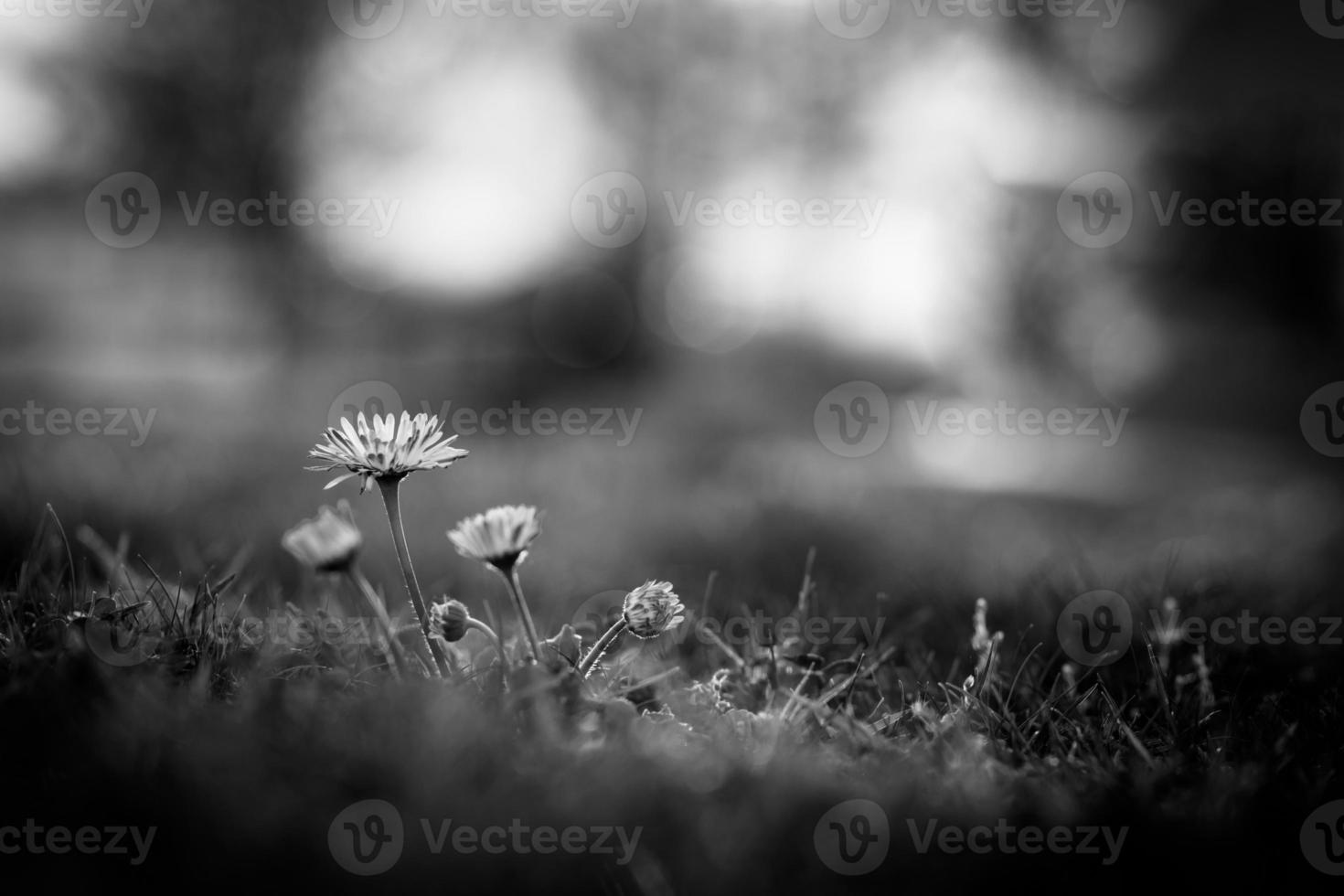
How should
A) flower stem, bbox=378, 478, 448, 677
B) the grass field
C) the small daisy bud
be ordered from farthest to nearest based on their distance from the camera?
1. flower stem, bbox=378, 478, 448, 677
2. the small daisy bud
3. the grass field

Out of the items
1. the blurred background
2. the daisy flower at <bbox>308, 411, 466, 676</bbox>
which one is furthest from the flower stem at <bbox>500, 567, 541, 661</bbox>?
the blurred background

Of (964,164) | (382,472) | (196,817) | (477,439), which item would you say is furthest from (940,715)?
(964,164)

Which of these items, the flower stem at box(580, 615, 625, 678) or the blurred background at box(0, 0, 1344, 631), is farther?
the blurred background at box(0, 0, 1344, 631)

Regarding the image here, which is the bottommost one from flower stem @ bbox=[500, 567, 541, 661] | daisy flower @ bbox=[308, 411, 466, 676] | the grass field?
the grass field

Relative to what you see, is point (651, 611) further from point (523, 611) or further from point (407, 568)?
point (407, 568)

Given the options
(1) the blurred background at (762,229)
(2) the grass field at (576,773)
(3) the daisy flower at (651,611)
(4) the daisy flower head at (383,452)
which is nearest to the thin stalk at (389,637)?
(2) the grass field at (576,773)

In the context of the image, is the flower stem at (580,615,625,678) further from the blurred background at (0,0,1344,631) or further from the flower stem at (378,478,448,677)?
the blurred background at (0,0,1344,631)
